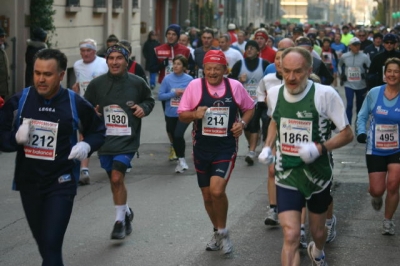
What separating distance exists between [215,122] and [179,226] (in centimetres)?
156

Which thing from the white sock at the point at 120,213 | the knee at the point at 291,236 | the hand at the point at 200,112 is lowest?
the white sock at the point at 120,213

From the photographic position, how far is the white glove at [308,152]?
6855 millimetres

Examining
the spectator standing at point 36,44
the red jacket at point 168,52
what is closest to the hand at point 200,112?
the red jacket at point 168,52

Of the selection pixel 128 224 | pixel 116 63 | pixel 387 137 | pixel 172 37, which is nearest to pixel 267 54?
pixel 172 37

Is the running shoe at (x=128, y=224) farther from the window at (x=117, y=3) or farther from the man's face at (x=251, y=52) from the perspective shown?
the window at (x=117, y=3)

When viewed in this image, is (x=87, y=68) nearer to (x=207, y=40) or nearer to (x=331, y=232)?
(x=207, y=40)

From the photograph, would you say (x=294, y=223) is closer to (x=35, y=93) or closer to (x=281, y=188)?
(x=281, y=188)

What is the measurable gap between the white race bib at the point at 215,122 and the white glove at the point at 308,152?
1.81 meters

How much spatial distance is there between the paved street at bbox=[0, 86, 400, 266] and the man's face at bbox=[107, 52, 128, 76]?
5.05 feet

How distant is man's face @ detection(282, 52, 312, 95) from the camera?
22.8 feet

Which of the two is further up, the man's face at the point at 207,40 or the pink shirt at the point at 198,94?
the man's face at the point at 207,40

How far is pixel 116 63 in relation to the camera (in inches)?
367

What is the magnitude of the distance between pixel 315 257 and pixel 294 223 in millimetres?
896

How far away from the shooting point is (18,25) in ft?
66.8
